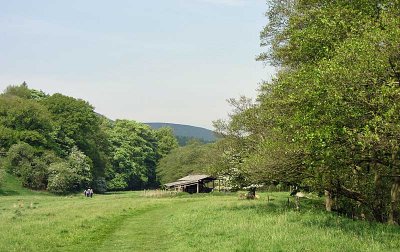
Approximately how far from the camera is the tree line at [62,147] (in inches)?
3346

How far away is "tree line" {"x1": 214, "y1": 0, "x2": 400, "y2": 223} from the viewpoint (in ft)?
49.5

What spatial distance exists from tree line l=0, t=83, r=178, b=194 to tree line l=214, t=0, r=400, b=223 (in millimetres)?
66188

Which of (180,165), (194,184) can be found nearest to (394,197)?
(194,184)

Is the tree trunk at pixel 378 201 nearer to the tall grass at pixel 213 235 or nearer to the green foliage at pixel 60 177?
the tall grass at pixel 213 235

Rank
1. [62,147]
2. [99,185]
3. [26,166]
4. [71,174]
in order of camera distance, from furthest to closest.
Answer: [99,185], [62,147], [71,174], [26,166]

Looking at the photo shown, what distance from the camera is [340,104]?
15.6m

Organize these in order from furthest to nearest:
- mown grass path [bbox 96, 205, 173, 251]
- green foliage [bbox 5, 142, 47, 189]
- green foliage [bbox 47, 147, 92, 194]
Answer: green foliage [bbox 5, 142, 47, 189] < green foliage [bbox 47, 147, 92, 194] < mown grass path [bbox 96, 205, 173, 251]

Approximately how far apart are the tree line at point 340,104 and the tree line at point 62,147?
217 ft

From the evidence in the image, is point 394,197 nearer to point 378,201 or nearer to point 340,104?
point 378,201

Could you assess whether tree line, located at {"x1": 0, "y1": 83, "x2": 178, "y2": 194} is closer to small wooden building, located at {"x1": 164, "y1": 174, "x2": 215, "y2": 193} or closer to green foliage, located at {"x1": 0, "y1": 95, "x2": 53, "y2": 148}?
green foliage, located at {"x1": 0, "y1": 95, "x2": 53, "y2": 148}

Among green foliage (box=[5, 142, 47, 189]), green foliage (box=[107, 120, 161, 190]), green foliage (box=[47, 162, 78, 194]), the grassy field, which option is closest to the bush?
green foliage (box=[107, 120, 161, 190])

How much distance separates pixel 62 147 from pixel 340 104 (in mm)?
90944

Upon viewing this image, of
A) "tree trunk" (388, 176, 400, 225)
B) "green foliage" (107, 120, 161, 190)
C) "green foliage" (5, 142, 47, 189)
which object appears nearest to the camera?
"tree trunk" (388, 176, 400, 225)

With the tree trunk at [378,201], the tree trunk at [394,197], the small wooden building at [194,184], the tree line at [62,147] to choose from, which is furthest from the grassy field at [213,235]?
the tree line at [62,147]
